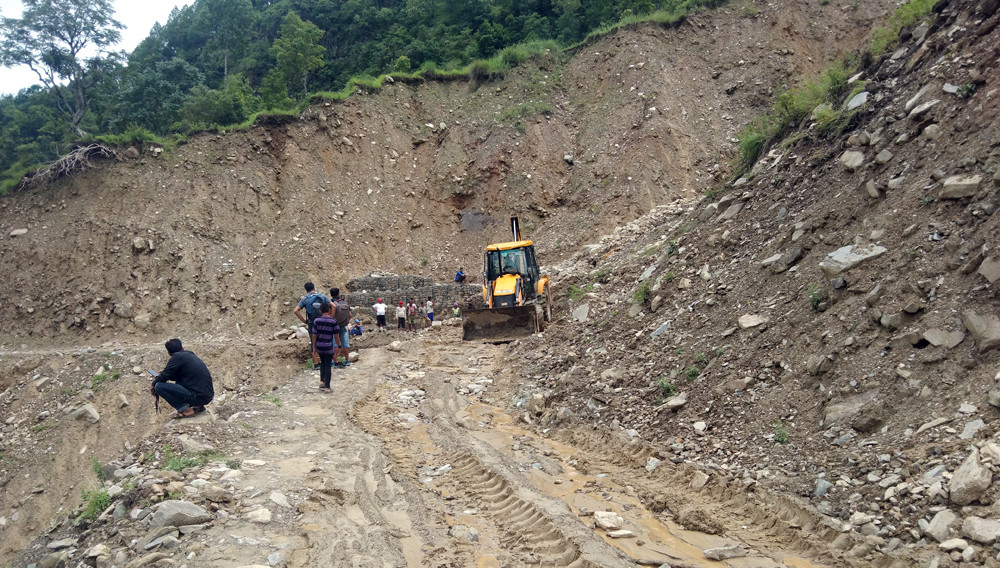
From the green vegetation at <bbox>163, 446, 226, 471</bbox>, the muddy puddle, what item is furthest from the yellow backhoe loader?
the green vegetation at <bbox>163, 446, 226, 471</bbox>

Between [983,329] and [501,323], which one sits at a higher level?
[983,329]

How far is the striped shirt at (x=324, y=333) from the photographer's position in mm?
10188

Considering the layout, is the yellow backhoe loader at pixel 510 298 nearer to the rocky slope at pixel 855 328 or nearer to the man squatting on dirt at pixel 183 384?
the rocky slope at pixel 855 328

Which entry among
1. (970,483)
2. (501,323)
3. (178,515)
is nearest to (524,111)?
(501,323)

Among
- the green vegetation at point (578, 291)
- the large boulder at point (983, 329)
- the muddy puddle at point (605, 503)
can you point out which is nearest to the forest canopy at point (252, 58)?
the green vegetation at point (578, 291)

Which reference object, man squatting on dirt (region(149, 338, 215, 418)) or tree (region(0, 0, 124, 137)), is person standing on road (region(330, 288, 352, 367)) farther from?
tree (region(0, 0, 124, 137))

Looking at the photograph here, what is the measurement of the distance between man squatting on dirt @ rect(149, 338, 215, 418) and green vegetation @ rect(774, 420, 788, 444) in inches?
240

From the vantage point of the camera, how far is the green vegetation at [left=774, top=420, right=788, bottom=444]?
581cm

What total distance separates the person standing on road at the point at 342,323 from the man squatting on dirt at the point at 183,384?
10.00 feet

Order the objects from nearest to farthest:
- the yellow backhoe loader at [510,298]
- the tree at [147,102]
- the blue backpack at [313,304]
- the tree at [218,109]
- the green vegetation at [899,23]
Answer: the green vegetation at [899,23], the blue backpack at [313,304], the yellow backhoe loader at [510,298], the tree at [218,109], the tree at [147,102]

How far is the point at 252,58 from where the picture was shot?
44125 millimetres

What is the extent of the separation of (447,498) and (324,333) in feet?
16.1

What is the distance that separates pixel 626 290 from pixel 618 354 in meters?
2.60

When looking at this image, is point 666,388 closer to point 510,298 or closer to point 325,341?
point 325,341
